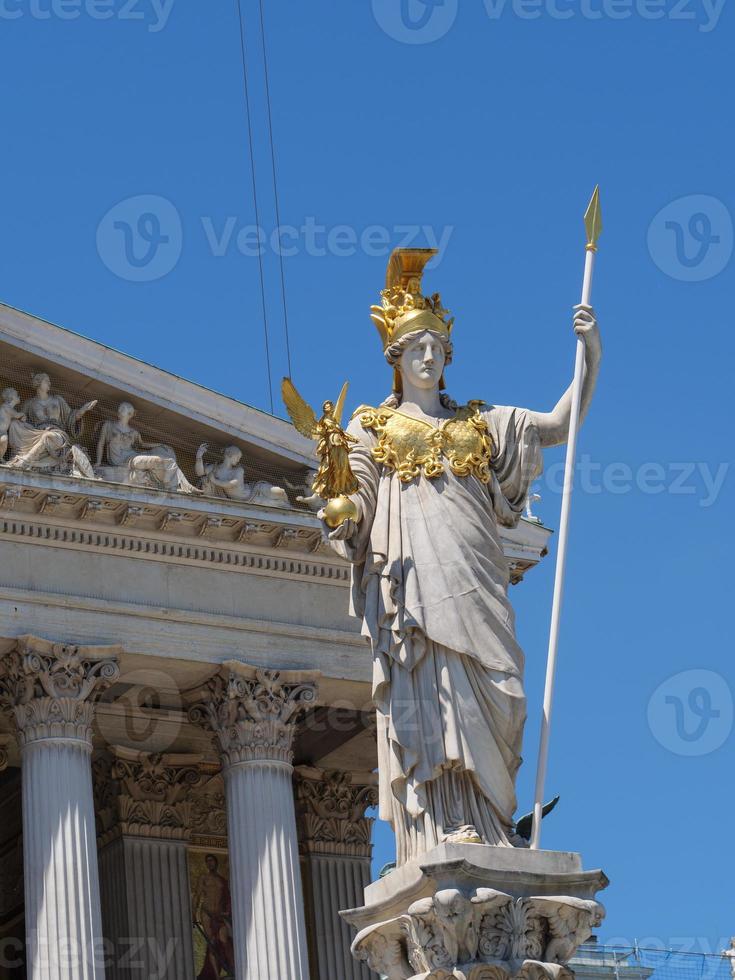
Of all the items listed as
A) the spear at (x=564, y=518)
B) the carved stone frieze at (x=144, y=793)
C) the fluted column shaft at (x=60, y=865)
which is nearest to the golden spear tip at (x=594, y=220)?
the spear at (x=564, y=518)

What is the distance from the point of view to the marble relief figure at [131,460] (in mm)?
31109

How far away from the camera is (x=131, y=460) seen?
31.3 meters

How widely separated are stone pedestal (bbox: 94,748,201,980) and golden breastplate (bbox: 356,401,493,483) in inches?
807

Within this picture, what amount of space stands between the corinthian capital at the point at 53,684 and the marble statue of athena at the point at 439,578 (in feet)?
50.7

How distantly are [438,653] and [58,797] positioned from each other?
16.2 metres

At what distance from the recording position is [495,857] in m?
12.8

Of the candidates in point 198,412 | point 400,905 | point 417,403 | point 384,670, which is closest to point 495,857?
point 400,905

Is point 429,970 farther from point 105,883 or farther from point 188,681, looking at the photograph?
point 105,883

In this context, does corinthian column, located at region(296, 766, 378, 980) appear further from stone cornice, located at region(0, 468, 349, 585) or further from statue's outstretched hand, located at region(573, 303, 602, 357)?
statue's outstretched hand, located at region(573, 303, 602, 357)

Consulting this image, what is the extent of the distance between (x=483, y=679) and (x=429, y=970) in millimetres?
1803

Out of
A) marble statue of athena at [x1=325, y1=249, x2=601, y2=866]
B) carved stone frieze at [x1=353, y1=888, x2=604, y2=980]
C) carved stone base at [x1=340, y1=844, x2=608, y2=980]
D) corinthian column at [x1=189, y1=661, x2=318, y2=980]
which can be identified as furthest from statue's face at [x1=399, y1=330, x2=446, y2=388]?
corinthian column at [x1=189, y1=661, x2=318, y2=980]

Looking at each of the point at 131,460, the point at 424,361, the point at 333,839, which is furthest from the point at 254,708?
the point at 424,361

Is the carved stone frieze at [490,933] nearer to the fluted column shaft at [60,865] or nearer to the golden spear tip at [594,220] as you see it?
the golden spear tip at [594,220]

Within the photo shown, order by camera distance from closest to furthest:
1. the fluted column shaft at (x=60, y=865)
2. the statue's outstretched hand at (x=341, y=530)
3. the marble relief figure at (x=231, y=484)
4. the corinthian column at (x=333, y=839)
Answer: the statue's outstretched hand at (x=341, y=530) < the fluted column shaft at (x=60, y=865) < the marble relief figure at (x=231, y=484) < the corinthian column at (x=333, y=839)
